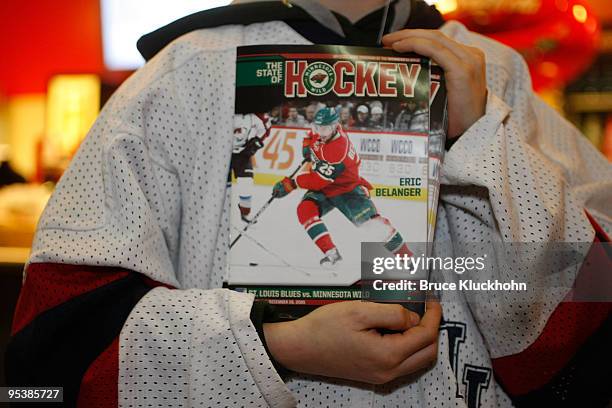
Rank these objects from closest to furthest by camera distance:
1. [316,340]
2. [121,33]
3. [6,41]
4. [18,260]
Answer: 1. [316,340]
2. [18,260]
3. [6,41]
4. [121,33]

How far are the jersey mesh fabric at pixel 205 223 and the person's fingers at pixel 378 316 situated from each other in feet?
0.35

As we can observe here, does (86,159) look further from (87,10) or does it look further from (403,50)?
(87,10)

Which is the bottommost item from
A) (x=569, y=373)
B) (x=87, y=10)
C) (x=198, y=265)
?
(x=569, y=373)

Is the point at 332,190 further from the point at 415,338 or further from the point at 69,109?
the point at 69,109

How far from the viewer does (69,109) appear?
2236 millimetres

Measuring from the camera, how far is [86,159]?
0.73m

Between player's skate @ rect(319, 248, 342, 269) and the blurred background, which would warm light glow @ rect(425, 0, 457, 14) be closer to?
the blurred background

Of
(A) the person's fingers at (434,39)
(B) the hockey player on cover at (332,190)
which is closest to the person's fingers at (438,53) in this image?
(A) the person's fingers at (434,39)

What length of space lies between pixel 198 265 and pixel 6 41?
7.25ft

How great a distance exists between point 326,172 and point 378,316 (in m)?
0.17

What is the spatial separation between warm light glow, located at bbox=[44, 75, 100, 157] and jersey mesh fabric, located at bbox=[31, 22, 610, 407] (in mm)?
1528

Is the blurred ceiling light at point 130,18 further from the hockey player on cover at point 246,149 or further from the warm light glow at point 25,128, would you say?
the hockey player on cover at point 246,149

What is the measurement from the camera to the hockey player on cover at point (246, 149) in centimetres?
70

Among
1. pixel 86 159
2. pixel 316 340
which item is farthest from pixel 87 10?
pixel 316 340
